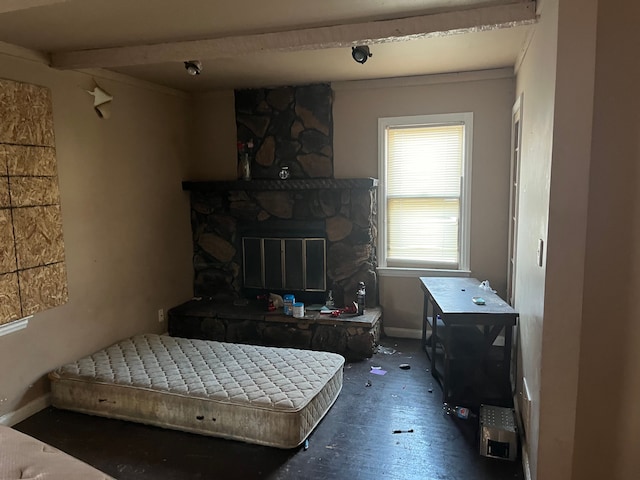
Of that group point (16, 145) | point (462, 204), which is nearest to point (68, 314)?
point (16, 145)

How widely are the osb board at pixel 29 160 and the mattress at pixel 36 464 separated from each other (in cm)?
175

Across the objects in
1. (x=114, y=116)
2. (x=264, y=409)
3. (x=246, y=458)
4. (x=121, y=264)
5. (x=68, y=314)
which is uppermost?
(x=114, y=116)

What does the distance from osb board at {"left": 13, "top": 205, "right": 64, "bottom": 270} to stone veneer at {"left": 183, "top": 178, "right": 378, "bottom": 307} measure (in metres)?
1.60

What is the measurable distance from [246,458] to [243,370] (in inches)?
25.0

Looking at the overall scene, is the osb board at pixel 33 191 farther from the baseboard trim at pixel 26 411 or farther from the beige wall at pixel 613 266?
the beige wall at pixel 613 266

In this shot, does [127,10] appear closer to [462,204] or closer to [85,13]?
[85,13]

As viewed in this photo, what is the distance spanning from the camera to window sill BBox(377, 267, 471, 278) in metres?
4.17

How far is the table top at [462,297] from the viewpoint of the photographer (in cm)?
297

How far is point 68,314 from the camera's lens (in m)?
3.28

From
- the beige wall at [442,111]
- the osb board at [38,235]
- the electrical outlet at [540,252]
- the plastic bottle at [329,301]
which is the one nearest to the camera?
the electrical outlet at [540,252]

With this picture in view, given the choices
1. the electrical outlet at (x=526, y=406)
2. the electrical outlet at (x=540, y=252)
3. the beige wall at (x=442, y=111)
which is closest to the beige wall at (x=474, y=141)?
the beige wall at (x=442, y=111)

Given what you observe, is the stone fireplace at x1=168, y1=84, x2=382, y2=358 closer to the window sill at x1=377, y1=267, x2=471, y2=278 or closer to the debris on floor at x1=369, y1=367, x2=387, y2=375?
the window sill at x1=377, y1=267, x2=471, y2=278

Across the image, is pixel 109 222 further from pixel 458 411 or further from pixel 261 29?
pixel 458 411

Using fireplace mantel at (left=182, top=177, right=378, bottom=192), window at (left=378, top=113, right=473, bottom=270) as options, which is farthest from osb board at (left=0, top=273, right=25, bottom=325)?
window at (left=378, top=113, right=473, bottom=270)
